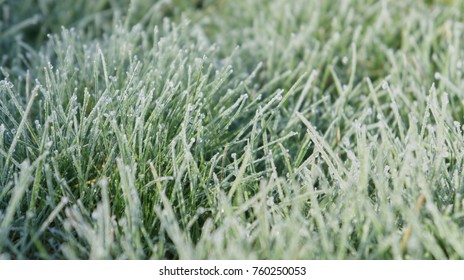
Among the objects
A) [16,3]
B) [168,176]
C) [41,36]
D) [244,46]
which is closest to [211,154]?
[168,176]

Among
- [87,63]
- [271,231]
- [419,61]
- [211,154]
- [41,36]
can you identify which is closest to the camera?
[271,231]

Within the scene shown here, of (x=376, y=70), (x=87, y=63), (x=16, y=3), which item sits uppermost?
(x=16, y=3)

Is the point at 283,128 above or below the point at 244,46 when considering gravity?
below

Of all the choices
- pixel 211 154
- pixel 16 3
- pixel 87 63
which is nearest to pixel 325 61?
pixel 211 154

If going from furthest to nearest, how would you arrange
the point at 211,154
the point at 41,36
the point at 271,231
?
the point at 41,36
the point at 211,154
the point at 271,231

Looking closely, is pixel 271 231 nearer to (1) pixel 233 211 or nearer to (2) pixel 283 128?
(1) pixel 233 211

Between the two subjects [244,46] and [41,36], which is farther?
[41,36]
